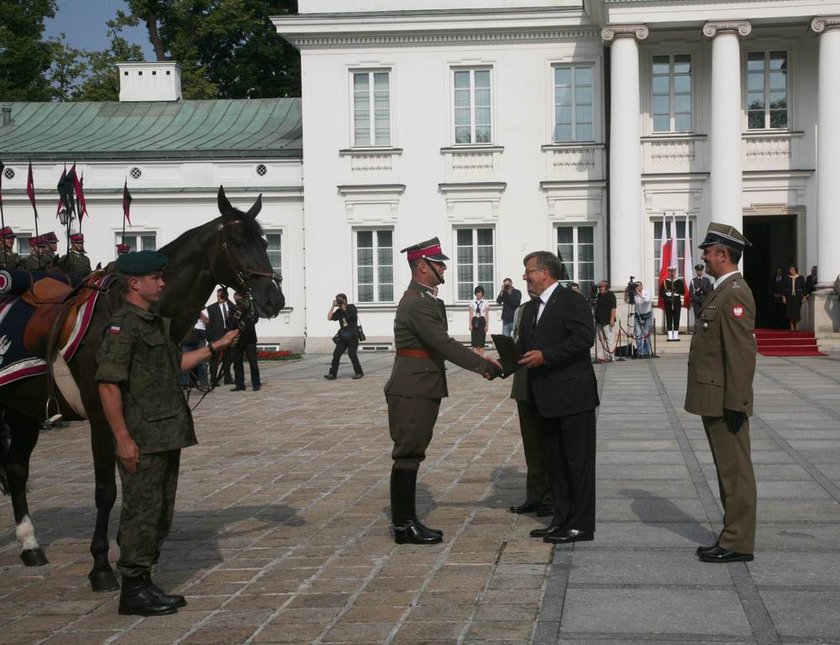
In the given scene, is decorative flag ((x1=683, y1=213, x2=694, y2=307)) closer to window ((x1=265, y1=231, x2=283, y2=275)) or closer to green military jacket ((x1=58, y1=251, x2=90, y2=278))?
window ((x1=265, y1=231, x2=283, y2=275))

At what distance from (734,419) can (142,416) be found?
362 centimetres

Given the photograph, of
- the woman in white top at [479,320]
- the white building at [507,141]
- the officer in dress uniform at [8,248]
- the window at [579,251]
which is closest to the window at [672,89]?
the white building at [507,141]

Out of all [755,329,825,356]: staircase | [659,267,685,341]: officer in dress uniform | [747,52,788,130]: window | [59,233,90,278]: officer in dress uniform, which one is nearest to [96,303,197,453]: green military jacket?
[59,233,90,278]: officer in dress uniform

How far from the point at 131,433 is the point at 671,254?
77.7 feet

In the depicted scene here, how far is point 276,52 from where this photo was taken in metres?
45.4

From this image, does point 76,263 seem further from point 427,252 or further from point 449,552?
point 449,552

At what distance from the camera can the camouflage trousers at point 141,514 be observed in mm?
6348

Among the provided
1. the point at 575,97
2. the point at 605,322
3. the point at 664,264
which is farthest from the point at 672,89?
the point at 605,322

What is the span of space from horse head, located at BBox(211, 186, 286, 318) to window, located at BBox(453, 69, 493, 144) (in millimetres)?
24831

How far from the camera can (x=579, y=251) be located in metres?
31.6

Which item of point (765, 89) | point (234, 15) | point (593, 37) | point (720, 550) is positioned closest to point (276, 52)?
point (234, 15)

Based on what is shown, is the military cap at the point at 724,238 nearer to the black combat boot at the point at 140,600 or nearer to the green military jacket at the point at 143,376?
the green military jacket at the point at 143,376

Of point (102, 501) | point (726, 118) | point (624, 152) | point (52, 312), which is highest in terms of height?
point (726, 118)

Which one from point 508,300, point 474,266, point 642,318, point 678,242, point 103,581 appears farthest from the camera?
point 474,266
